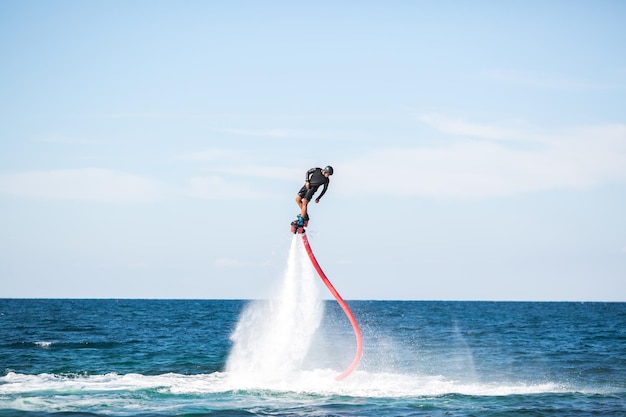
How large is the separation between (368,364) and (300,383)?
33.7 feet

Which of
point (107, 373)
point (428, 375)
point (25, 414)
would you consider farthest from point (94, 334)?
point (25, 414)

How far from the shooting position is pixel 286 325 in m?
30.2

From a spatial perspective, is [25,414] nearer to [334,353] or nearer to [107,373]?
[107,373]

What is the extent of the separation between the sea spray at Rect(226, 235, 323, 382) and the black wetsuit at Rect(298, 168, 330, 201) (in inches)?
137

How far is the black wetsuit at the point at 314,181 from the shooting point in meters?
23.5

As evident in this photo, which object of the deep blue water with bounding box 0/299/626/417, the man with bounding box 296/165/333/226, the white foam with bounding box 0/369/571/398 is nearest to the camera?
the man with bounding box 296/165/333/226

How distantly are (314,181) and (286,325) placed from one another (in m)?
8.68

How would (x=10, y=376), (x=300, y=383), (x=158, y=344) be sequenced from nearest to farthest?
(x=300, y=383) < (x=10, y=376) < (x=158, y=344)

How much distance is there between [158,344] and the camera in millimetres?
53219

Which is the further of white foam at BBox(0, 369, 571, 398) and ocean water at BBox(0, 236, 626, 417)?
white foam at BBox(0, 369, 571, 398)

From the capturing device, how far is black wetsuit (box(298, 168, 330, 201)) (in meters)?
23.5

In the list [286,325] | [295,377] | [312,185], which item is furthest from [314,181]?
[295,377]

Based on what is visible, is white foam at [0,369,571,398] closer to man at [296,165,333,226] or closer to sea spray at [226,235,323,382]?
sea spray at [226,235,323,382]

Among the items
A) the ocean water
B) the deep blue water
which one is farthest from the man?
the deep blue water
